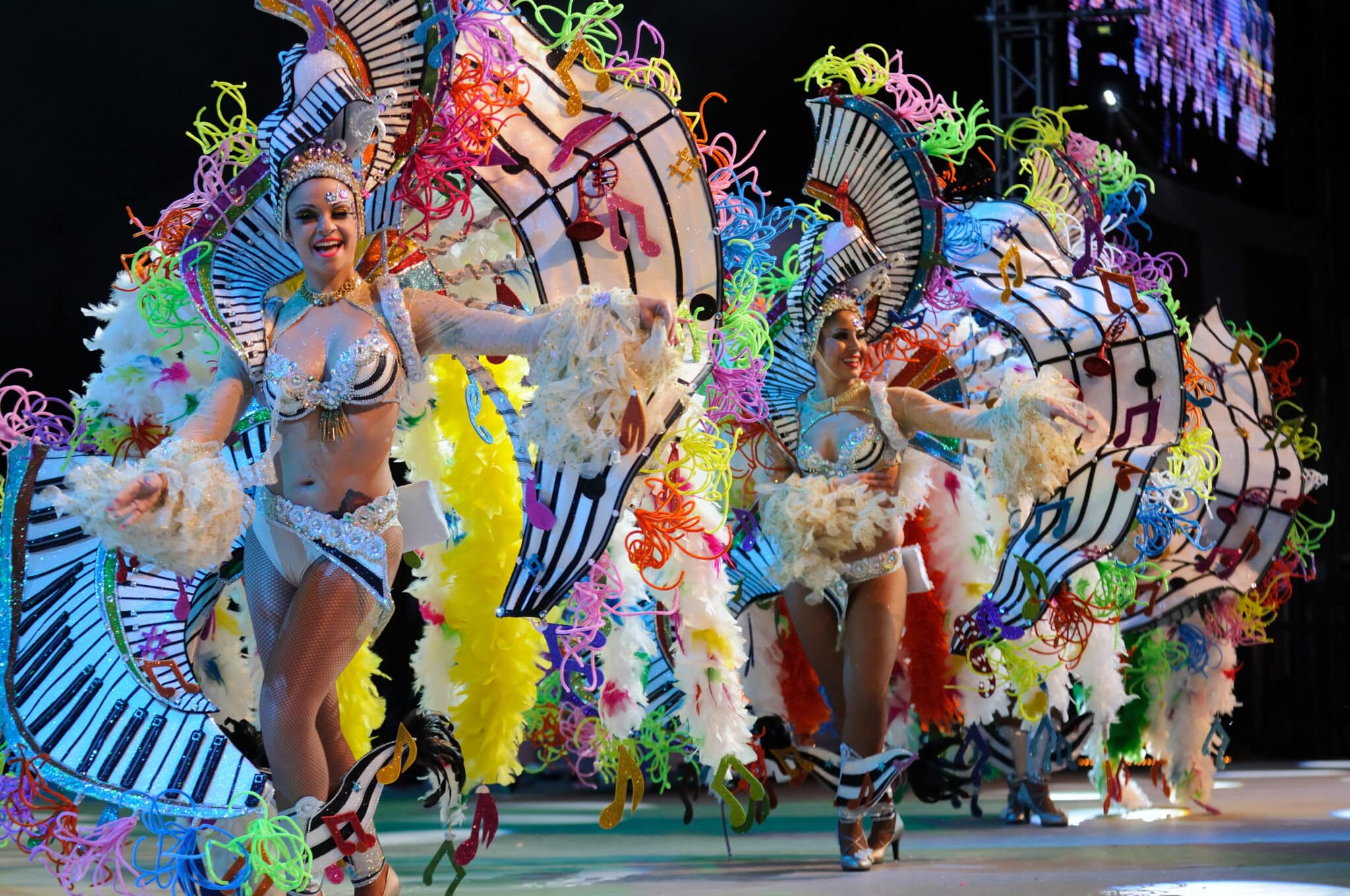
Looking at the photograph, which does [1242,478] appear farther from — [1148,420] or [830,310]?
[830,310]

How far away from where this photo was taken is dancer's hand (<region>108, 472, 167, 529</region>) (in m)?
2.59

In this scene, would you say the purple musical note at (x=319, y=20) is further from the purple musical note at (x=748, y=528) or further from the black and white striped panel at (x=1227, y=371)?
the black and white striped panel at (x=1227, y=371)

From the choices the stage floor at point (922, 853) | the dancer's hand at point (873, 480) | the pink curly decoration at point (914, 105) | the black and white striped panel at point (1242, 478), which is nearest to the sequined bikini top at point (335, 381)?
the stage floor at point (922, 853)

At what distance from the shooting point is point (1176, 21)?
8.44 metres

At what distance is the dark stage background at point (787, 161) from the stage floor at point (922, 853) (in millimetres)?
1945

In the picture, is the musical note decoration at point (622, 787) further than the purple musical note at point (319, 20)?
Yes

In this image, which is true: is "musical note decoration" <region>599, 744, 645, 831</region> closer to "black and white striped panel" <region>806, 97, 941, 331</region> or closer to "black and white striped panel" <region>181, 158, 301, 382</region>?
"black and white striped panel" <region>181, 158, 301, 382</region>

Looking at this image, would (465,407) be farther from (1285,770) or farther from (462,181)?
(1285,770)

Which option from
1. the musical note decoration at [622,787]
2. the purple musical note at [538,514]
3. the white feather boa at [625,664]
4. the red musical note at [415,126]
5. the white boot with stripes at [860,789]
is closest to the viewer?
the red musical note at [415,126]

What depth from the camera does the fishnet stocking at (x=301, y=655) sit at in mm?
2918

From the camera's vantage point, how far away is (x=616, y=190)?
3.50 meters

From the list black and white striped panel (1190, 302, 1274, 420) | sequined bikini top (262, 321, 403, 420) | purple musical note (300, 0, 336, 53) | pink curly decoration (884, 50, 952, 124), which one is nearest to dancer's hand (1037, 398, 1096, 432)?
pink curly decoration (884, 50, 952, 124)

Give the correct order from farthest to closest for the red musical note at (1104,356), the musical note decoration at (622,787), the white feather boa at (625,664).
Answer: the red musical note at (1104,356) < the white feather boa at (625,664) < the musical note decoration at (622,787)

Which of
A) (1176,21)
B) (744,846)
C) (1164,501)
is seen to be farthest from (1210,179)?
(744,846)
